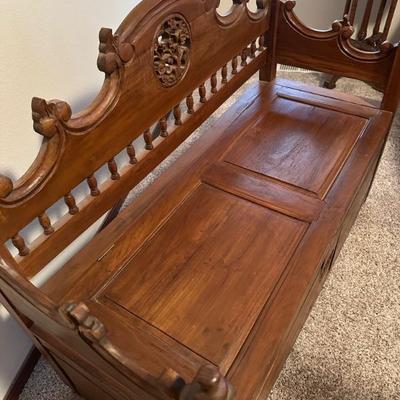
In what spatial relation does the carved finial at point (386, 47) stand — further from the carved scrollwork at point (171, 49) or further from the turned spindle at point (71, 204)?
the turned spindle at point (71, 204)

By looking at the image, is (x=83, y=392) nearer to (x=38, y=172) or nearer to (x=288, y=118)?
(x=38, y=172)

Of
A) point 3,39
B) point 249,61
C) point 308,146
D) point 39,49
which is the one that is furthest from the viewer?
point 249,61

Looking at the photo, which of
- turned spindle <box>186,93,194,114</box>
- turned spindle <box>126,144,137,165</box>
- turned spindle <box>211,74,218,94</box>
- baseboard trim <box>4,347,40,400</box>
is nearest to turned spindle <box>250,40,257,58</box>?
turned spindle <box>211,74,218,94</box>

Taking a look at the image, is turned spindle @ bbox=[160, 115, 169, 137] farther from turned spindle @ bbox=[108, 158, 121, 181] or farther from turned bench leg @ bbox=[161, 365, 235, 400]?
turned bench leg @ bbox=[161, 365, 235, 400]

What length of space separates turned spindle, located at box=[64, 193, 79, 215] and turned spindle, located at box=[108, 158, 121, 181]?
0.12 m

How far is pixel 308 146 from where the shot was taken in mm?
1186

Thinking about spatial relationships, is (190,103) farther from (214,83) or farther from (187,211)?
(187,211)

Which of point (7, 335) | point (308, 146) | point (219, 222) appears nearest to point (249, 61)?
point (308, 146)

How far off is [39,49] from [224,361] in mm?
817

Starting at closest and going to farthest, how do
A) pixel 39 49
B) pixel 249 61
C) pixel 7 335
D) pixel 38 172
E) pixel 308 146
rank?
pixel 38 172, pixel 39 49, pixel 7 335, pixel 308 146, pixel 249 61

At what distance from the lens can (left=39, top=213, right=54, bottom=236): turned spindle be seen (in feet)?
2.47

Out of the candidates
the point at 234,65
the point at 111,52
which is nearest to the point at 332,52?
the point at 234,65

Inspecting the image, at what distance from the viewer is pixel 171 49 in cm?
90

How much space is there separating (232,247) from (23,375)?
30.2 inches
